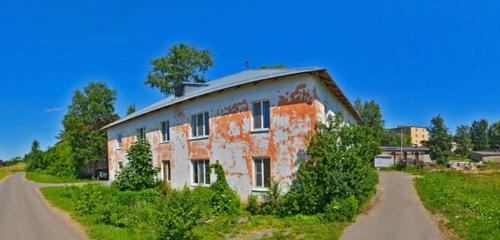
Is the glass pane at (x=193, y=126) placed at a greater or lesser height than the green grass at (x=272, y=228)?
greater

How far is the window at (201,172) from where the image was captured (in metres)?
21.3

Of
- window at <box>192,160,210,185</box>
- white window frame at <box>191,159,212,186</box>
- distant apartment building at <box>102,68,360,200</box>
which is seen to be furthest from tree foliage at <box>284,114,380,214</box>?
window at <box>192,160,210,185</box>

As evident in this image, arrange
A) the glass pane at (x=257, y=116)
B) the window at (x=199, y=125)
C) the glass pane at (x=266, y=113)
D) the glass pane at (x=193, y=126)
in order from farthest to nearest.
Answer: the glass pane at (x=193, y=126)
the window at (x=199, y=125)
the glass pane at (x=257, y=116)
the glass pane at (x=266, y=113)

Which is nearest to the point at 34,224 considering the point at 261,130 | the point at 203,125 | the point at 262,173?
the point at 203,125

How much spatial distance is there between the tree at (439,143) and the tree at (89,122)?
48.4 meters

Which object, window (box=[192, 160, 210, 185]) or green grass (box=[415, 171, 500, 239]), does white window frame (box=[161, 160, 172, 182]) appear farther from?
green grass (box=[415, 171, 500, 239])

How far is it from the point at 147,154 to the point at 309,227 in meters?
16.5

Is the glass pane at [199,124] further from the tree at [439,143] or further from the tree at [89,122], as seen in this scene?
the tree at [439,143]

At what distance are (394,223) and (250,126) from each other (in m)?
7.90

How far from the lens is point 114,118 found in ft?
178

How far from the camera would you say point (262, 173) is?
18.0 m

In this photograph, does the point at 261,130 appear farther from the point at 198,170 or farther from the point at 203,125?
the point at 198,170

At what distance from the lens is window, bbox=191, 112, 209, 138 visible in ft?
70.5

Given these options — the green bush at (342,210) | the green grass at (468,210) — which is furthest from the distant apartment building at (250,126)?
the green grass at (468,210)
